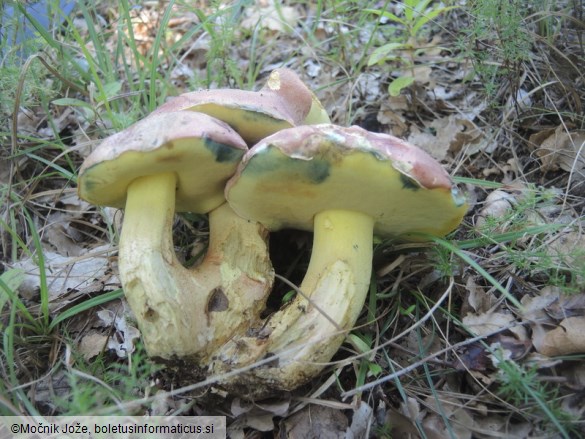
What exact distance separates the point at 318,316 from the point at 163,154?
32.7 inches

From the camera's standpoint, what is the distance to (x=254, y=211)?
194 cm

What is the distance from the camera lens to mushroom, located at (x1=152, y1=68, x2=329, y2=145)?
5.71ft

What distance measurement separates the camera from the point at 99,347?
195cm

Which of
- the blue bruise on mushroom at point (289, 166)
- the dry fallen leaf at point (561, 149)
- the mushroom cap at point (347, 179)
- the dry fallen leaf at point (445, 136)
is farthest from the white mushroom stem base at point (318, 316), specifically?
the dry fallen leaf at point (561, 149)

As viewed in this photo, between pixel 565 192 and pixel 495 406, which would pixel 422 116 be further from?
pixel 495 406

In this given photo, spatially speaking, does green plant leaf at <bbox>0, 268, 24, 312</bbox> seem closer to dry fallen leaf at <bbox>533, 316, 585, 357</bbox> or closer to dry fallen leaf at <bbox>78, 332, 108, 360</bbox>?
dry fallen leaf at <bbox>78, 332, 108, 360</bbox>

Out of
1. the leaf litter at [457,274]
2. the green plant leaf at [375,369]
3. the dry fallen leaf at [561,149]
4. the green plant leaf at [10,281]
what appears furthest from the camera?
the dry fallen leaf at [561,149]

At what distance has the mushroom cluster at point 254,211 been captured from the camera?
151cm

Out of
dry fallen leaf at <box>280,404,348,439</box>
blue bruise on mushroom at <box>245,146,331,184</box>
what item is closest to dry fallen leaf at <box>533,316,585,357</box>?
dry fallen leaf at <box>280,404,348,439</box>

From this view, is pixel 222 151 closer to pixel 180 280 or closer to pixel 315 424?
pixel 180 280

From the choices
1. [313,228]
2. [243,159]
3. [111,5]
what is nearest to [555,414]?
[313,228]

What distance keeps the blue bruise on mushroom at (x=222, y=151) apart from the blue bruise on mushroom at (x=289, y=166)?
0.32ft

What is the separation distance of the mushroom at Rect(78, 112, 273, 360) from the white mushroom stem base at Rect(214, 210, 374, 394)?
0.14 m

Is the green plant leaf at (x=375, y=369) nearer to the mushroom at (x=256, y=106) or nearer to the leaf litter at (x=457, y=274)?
the leaf litter at (x=457, y=274)
